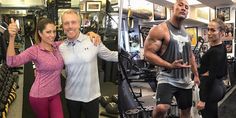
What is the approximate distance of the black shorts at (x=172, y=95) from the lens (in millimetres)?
1936

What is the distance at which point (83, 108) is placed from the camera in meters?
1.93

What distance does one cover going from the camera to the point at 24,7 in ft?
5.37

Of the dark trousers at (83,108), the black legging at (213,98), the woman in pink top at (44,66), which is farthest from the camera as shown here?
the black legging at (213,98)

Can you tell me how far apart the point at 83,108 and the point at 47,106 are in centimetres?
26

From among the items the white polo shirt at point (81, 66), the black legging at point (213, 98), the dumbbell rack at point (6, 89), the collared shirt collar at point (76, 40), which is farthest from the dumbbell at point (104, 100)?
the black legging at point (213, 98)

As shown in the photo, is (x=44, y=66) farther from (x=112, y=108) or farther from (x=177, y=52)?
(x=177, y=52)

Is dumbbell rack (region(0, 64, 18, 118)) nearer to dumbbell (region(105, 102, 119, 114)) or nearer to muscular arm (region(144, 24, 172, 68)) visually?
dumbbell (region(105, 102, 119, 114))

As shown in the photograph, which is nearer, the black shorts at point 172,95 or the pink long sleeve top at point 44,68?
the pink long sleeve top at point 44,68

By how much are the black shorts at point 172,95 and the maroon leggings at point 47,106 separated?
661 mm

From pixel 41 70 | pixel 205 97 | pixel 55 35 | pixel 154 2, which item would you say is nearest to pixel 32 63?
pixel 41 70

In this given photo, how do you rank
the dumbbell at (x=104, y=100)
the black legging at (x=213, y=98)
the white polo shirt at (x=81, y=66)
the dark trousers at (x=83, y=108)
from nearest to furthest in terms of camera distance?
the white polo shirt at (x=81, y=66) < the dark trousers at (x=83, y=108) < the dumbbell at (x=104, y=100) < the black legging at (x=213, y=98)

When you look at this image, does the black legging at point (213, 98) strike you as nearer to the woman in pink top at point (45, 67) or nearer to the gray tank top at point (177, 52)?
the gray tank top at point (177, 52)

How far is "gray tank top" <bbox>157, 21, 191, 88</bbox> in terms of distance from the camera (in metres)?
1.81

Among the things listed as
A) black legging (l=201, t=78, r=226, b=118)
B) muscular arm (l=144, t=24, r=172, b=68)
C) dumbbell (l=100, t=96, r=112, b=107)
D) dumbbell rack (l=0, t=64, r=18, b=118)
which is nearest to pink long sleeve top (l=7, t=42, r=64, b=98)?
dumbbell rack (l=0, t=64, r=18, b=118)
